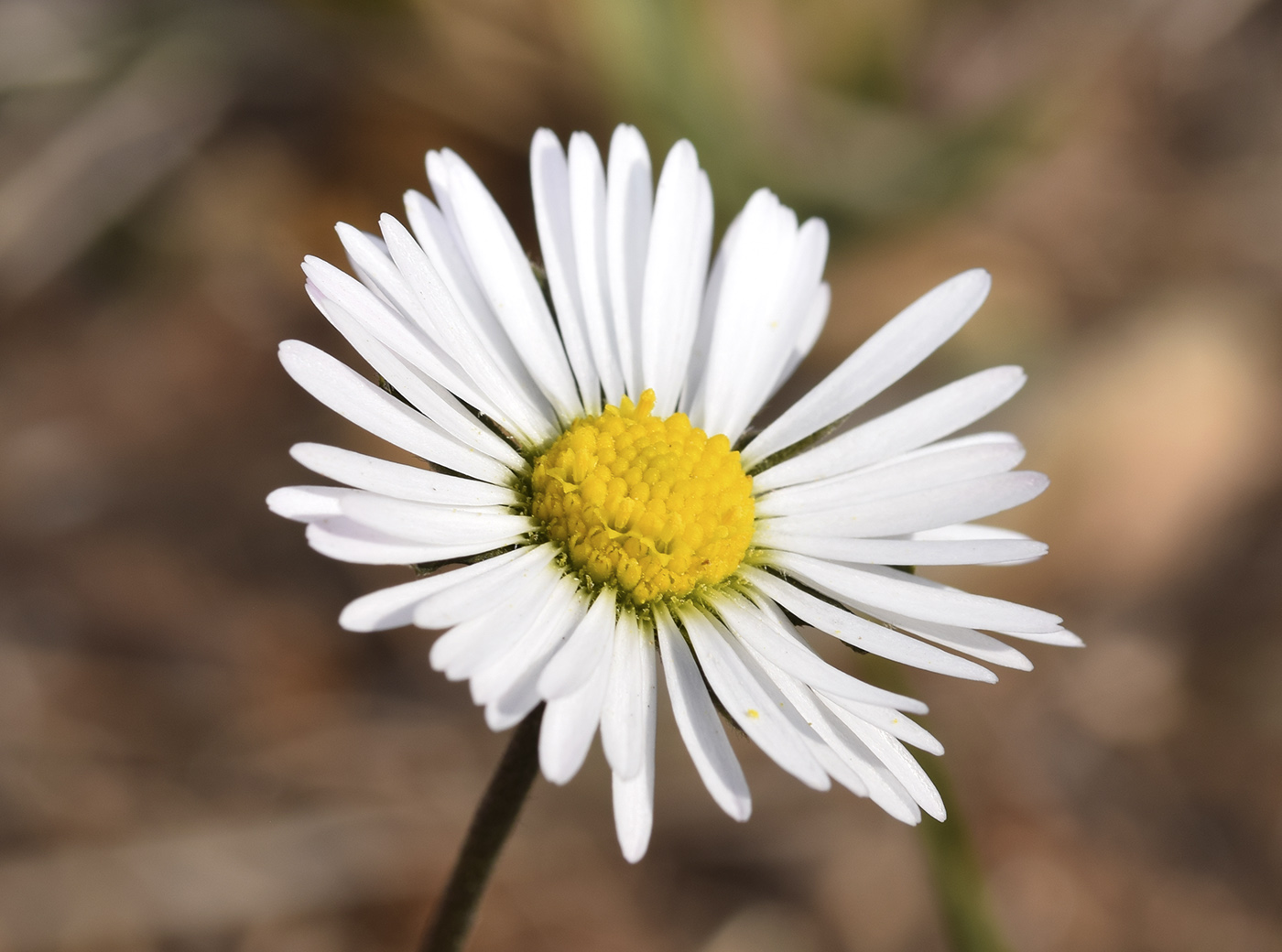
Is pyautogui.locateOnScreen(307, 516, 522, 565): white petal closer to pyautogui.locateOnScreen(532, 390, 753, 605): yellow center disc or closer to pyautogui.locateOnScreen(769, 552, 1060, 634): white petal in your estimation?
pyautogui.locateOnScreen(532, 390, 753, 605): yellow center disc


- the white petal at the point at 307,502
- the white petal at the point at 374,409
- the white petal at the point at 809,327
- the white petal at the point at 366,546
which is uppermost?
the white petal at the point at 809,327

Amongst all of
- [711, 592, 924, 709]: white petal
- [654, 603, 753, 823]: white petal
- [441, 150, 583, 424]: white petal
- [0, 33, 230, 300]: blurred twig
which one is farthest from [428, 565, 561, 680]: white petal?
[0, 33, 230, 300]: blurred twig

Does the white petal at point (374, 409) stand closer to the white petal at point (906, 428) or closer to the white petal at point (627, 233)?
the white petal at point (627, 233)

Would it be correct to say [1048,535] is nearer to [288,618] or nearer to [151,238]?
[288,618]

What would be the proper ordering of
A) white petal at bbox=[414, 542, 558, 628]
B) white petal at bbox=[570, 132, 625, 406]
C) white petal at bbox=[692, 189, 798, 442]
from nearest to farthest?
white petal at bbox=[414, 542, 558, 628] < white petal at bbox=[570, 132, 625, 406] < white petal at bbox=[692, 189, 798, 442]

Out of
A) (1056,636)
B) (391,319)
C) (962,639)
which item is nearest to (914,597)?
(962,639)

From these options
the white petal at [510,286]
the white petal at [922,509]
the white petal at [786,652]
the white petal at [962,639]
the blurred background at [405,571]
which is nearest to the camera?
the white petal at [786,652]

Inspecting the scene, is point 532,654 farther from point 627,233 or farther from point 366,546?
point 627,233

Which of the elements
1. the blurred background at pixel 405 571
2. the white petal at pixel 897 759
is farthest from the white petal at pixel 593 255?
the blurred background at pixel 405 571
